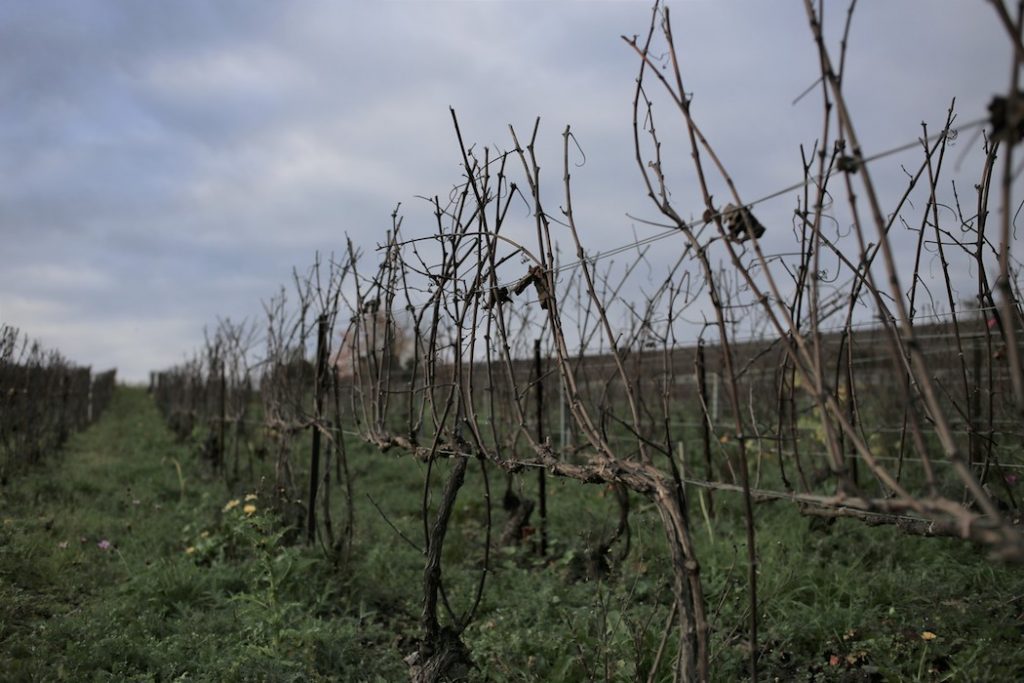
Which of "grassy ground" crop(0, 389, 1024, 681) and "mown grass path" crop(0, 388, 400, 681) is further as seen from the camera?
"mown grass path" crop(0, 388, 400, 681)

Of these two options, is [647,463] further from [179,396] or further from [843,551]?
[179,396]

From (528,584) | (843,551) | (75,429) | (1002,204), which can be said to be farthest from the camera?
(75,429)

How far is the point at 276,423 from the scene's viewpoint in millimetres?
6230

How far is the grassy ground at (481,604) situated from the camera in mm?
3135

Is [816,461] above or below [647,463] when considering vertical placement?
below

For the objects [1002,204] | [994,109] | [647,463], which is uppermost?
[994,109]

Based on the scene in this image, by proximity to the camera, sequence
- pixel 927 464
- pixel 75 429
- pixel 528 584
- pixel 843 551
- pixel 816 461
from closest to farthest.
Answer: pixel 927 464 < pixel 528 584 < pixel 843 551 < pixel 816 461 < pixel 75 429

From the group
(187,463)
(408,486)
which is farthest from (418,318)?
(187,463)

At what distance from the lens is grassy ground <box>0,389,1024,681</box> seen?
313 centimetres

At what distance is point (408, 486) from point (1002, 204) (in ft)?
24.7

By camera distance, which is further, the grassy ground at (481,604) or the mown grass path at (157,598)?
the mown grass path at (157,598)

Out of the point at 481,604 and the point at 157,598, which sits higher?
the point at 157,598

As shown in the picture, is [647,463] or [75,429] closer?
[647,463]

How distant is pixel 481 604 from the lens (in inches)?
162
